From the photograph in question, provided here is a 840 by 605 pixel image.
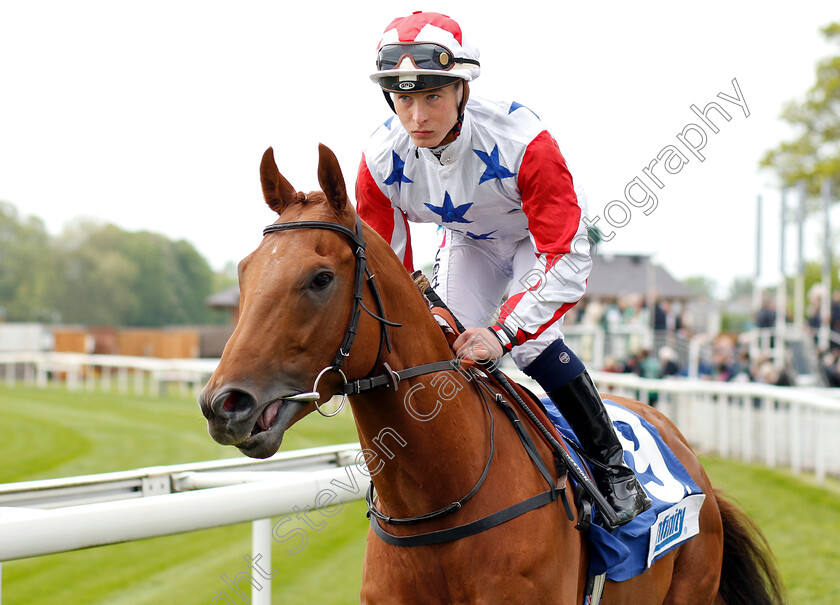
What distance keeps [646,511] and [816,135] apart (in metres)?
24.1

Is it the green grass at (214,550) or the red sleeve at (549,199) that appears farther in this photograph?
the green grass at (214,550)

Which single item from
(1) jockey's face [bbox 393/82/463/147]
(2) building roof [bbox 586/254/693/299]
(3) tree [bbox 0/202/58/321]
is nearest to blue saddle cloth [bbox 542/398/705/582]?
(1) jockey's face [bbox 393/82/463/147]

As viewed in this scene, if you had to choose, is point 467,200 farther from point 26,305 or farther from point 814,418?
point 26,305

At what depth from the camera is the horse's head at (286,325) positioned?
63.7 inches

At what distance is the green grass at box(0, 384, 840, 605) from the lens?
14.8 feet

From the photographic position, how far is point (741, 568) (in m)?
3.38

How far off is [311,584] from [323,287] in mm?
3465

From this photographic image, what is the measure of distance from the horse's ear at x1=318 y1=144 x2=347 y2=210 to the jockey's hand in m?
0.54

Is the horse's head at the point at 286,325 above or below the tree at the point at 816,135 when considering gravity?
below

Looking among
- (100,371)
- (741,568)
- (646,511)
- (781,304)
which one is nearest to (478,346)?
(646,511)

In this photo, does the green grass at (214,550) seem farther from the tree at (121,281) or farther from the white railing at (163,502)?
the tree at (121,281)

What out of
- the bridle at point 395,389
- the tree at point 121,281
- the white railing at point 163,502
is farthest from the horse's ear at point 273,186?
the tree at point 121,281

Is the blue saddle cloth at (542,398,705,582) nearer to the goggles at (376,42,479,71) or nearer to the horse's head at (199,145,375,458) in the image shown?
the horse's head at (199,145,375,458)

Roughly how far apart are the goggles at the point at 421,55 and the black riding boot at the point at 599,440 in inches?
41.5
